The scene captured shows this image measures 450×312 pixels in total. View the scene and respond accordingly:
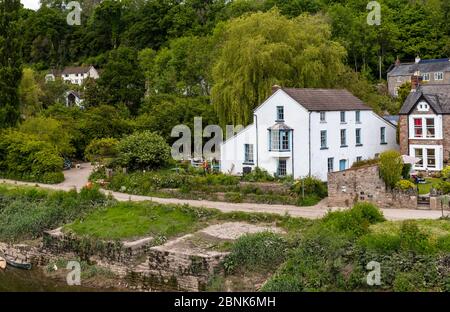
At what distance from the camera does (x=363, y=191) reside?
31578 mm

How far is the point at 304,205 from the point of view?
32.7 meters

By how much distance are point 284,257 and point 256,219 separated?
4.86 meters

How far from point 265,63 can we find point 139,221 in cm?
1766

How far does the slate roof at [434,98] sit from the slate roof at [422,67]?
27.6 meters

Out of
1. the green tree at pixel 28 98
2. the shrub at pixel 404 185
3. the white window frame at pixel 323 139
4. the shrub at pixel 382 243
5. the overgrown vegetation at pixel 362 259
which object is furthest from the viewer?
the green tree at pixel 28 98

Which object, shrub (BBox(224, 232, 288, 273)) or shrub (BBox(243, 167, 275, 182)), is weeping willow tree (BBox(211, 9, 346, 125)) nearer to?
shrub (BBox(243, 167, 275, 182))

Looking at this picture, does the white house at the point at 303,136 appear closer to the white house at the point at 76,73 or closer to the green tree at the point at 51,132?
the green tree at the point at 51,132

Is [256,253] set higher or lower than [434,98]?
lower

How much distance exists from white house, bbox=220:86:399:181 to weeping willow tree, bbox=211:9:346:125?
434 cm

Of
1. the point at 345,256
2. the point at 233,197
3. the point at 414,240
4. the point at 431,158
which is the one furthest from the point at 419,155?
the point at 345,256

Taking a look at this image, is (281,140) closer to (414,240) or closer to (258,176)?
(258,176)

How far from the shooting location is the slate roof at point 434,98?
38531 millimetres

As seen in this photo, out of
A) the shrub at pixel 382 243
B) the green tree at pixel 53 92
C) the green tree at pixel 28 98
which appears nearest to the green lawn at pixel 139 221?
the shrub at pixel 382 243
